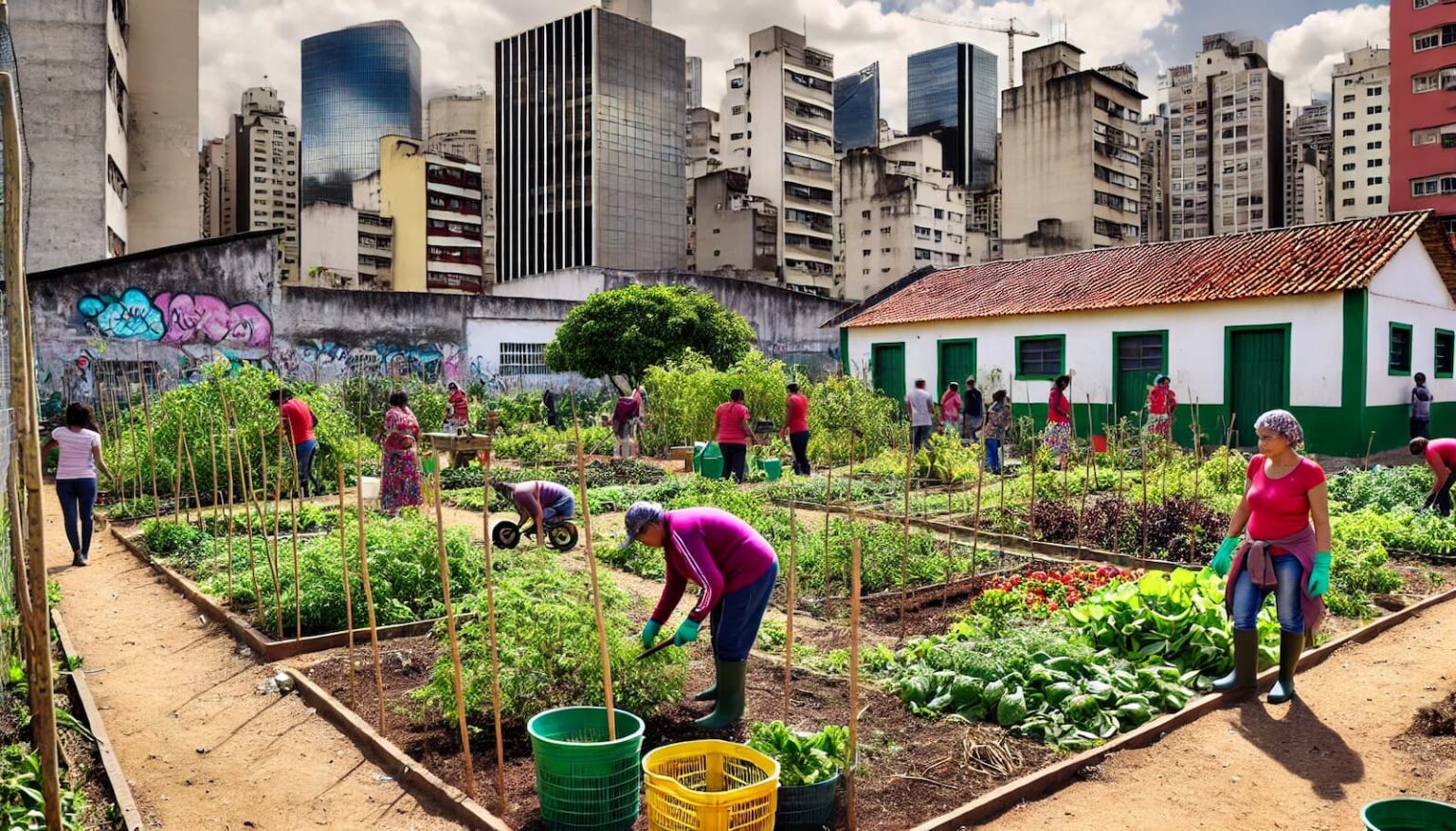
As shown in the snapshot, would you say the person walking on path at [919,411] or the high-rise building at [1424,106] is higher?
the high-rise building at [1424,106]

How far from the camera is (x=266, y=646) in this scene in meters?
6.81

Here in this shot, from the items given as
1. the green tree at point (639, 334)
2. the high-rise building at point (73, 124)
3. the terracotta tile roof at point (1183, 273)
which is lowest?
the green tree at point (639, 334)

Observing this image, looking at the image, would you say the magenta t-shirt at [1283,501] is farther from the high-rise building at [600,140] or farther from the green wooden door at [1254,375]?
the high-rise building at [600,140]

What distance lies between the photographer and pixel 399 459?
11.5 meters

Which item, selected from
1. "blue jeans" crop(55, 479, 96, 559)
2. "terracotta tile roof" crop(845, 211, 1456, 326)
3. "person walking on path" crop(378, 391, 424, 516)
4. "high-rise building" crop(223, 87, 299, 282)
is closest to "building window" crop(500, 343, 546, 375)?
"terracotta tile roof" crop(845, 211, 1456, 326)

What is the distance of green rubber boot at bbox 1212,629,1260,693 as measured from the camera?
19.0 ft

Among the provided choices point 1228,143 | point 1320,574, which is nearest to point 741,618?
point 1320,574

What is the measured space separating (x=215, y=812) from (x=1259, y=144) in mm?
92755

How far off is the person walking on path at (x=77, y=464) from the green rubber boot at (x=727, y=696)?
24.8ft

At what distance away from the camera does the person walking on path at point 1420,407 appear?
60.2ft

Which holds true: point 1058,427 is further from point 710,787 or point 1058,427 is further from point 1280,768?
point 710,787

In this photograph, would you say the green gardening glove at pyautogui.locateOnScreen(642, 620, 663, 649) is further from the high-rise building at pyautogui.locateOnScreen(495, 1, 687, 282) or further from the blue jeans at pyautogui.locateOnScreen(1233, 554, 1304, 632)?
the high-rise building at pyautogui.locateOnScreen(495, 1, 687, 282)

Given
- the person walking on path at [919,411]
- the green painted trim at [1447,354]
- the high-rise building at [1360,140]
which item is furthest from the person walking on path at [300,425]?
the high-rise building at [1360,140]

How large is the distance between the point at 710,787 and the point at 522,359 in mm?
23701
